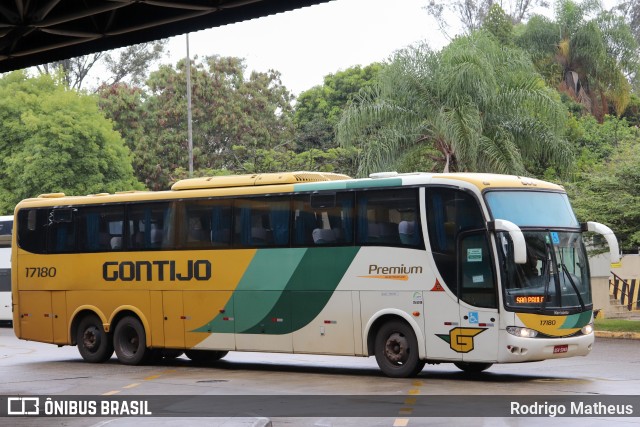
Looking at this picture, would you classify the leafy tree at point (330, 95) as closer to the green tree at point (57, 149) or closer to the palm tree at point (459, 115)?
the green tree at point (57, 149)

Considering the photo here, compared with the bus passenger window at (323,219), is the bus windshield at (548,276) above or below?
below

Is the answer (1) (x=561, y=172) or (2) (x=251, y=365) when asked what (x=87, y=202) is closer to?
(2) (x=251, y=365)

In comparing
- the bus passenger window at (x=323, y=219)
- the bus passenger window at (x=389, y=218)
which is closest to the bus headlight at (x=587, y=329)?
the bus passenger window at (x=389, y=218)

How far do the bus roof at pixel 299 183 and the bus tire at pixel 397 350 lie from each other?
Answer: 92.6 inches

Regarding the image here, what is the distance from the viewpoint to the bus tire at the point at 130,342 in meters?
22.1

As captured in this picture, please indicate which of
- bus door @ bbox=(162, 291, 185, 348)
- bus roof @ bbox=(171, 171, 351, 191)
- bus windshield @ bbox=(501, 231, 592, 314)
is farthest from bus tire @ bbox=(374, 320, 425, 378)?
bus door @ bbox=(162, 291, 185, 348)

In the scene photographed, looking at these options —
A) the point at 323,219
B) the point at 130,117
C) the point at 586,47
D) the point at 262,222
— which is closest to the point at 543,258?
the point at 323,219

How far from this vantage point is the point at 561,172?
3469 cm

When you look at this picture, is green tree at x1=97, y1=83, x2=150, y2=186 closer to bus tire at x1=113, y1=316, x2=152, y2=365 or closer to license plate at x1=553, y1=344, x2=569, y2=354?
bus tire at x1=113, y1=316, x2=152, y2=365

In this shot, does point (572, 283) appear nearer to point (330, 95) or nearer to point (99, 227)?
point (99, 227)

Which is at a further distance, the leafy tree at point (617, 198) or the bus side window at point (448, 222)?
the leafy tree at point (617, 198)

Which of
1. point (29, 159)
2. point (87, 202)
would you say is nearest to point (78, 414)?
point (87, 202)

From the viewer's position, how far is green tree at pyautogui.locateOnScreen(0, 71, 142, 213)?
56.2m

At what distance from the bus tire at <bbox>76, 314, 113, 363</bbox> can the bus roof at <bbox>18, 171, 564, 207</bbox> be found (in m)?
2.45
